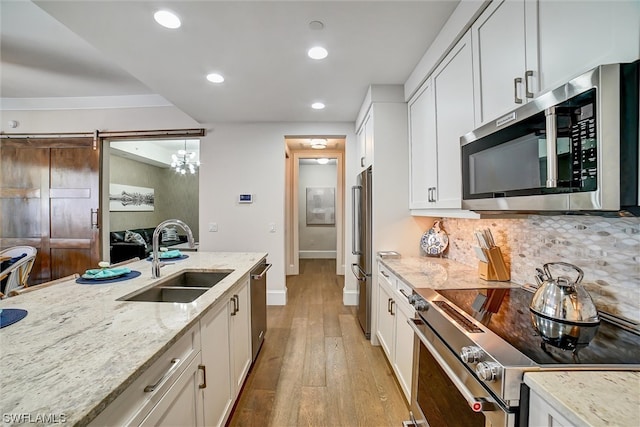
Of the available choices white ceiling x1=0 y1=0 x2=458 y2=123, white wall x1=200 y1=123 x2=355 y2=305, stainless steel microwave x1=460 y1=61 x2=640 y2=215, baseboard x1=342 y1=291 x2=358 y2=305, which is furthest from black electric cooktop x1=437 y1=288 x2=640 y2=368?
white wall x1=200 y1=123 x2=355 y2=305

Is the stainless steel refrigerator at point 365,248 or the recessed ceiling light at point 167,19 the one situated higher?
the recessed ceiling light at point 167,19

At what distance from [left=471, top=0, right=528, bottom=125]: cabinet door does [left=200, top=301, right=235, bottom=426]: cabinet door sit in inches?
70.4

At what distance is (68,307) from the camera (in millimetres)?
1183

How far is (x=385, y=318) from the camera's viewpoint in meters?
2.26

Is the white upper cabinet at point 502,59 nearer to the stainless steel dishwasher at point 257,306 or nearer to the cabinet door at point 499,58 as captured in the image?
the cabinet door at point 499,58

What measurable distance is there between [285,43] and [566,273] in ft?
7.33

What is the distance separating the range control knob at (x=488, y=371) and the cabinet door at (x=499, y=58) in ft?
3.48

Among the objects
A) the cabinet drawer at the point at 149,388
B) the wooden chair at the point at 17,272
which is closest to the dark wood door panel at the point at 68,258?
the wooden chair at the point at 17,272

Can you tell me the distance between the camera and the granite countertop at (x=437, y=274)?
1.55 meters

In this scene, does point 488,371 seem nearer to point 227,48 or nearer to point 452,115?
point 452,115

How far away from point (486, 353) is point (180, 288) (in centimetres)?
167

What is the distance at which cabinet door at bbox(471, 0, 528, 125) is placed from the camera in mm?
1138

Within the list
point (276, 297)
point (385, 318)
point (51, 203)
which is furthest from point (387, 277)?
point (51, 203)

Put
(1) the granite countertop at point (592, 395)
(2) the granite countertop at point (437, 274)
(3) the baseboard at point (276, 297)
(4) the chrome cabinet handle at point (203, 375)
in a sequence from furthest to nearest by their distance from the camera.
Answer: (3) the baseboard at point (276, 297)
(2) the granite countertop at point (437, 274)
(4) the chrome cabinet handle at point (203, 375)
(1) the granite countertop at point (592, 395)
